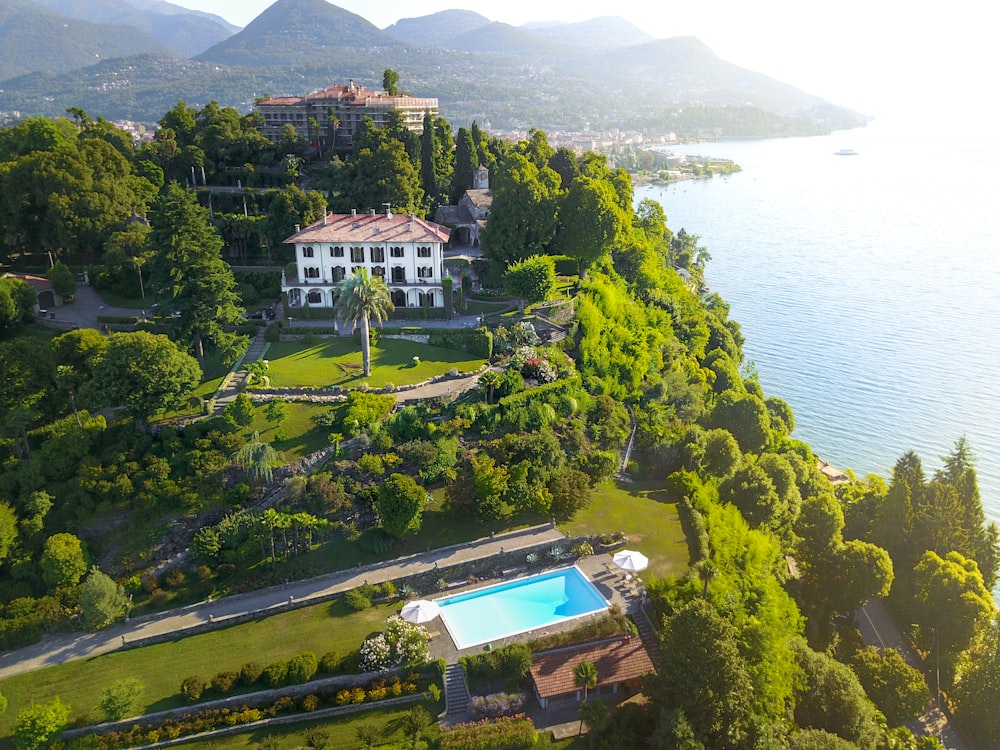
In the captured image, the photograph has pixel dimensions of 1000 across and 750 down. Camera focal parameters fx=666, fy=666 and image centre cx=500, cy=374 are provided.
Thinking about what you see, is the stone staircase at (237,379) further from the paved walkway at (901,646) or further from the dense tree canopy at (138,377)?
the paved walkway at (901,646)

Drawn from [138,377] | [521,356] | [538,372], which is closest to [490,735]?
[538,372]

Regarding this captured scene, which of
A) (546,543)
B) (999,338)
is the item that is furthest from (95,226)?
(999,338)

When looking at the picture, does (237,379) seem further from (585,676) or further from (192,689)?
(585,676)

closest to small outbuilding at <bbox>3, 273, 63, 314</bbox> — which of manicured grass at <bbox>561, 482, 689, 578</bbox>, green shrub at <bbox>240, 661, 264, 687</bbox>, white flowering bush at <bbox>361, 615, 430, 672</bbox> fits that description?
green shrub at <bbox>240, 661, 264, 687</bbox>

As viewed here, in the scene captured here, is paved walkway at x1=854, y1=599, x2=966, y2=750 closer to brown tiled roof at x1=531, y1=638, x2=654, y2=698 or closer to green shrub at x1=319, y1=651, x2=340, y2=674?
brown tiled roof at x1=531, y1=638, x2=654, y2=698

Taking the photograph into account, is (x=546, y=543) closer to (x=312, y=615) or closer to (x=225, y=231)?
(x=312, y=615)
